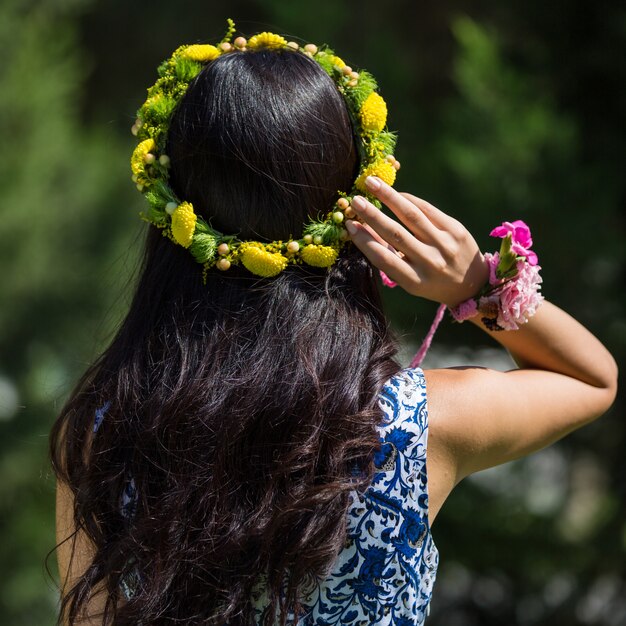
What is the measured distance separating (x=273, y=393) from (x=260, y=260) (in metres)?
0.19

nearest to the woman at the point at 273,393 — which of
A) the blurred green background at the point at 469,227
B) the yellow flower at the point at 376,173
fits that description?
the yellow flower at the point at 376,173

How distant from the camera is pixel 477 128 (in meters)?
3.40

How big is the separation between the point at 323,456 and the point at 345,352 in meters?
0.15

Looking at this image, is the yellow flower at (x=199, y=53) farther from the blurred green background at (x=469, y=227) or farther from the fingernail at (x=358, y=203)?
the blurred green background at (x=469, y=227)

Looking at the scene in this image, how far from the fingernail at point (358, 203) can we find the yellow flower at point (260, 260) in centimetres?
13

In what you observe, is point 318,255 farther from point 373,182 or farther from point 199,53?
point 199,53

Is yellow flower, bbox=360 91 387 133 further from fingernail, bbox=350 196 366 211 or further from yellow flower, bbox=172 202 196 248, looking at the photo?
yellow flower, bbox=172 202 196 248

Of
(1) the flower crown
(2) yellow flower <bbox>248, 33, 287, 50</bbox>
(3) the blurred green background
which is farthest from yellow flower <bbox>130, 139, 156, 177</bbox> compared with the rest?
(3) the blurred green background

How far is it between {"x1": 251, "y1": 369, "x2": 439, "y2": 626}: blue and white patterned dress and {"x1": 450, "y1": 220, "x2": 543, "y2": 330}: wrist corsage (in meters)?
0.21

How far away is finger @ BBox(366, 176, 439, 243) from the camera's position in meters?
1.28

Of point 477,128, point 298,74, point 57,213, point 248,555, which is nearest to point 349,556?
point 248,555

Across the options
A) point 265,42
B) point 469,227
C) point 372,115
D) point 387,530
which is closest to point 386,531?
point 387,530

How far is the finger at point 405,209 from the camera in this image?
50.4 inches

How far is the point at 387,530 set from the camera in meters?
1.26
